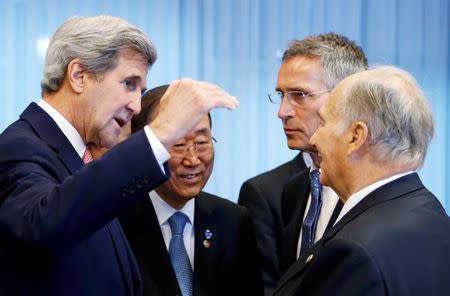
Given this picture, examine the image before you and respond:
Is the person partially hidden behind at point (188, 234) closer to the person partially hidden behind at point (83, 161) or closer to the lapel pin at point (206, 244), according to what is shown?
the lapel pin at point (206, 244)

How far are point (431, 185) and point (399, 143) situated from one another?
3.01m

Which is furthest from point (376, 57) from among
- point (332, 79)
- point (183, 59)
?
point (332, 79)

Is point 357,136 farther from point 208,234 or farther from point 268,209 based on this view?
point 268,209

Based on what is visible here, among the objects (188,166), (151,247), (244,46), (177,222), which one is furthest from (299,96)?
(244,46)

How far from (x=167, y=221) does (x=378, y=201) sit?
743 millimetres

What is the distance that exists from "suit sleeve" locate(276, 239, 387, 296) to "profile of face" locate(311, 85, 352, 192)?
0.22 meters

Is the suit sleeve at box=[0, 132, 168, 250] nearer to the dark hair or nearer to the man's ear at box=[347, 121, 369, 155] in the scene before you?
the man's ear at box=[347, 121, 369, 155]

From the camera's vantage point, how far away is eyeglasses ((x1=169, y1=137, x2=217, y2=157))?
Answer: 211cm

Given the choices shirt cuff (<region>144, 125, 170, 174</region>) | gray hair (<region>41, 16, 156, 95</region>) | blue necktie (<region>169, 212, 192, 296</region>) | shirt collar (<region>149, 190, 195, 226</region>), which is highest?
gray hair (<region>41, 16, 156, 95</region>)

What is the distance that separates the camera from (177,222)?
2115 mm

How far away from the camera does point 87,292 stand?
1.54 m

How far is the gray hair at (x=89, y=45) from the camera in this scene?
1654 millimetres

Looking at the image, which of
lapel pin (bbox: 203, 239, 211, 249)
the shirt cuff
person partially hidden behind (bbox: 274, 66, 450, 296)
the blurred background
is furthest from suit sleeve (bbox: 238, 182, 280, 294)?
the blurred background

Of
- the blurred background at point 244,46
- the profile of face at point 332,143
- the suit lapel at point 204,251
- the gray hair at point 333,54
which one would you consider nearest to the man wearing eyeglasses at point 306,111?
the gray hair at point 333,54
